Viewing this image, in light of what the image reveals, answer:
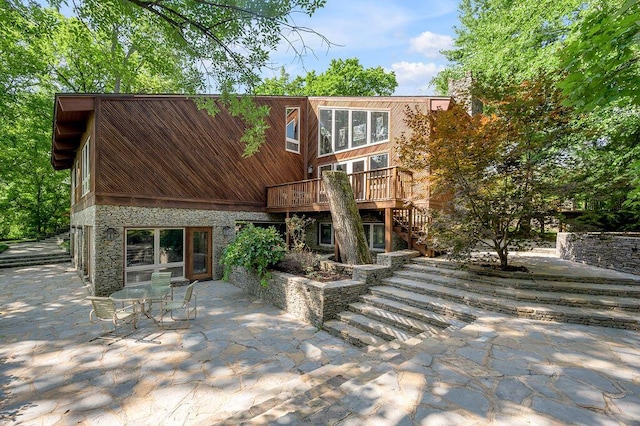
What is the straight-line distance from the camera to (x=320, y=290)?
19.8 feet

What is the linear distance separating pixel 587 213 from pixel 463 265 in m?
2.66

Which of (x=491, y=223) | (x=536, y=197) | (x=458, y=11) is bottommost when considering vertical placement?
(x=491, y=223)

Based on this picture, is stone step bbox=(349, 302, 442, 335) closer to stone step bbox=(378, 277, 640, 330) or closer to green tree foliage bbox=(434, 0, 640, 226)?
stone step bbox=(378, 277, 640, 330)

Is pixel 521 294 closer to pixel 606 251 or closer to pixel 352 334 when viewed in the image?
pixel 352 334

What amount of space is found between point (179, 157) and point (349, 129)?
6.82 m

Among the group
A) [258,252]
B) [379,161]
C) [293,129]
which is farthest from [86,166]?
[379,161]

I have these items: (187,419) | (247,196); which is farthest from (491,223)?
(247,196)

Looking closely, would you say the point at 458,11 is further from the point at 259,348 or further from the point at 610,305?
the point at 259,348

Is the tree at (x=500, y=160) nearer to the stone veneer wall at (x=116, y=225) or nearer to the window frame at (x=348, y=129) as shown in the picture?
the window frame at (x=348, y=129)

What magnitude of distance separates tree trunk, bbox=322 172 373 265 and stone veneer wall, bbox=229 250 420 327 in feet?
1.78

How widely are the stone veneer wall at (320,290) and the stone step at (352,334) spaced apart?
0.23m

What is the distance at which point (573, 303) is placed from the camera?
4961mm

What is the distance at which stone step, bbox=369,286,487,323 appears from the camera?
501 cm

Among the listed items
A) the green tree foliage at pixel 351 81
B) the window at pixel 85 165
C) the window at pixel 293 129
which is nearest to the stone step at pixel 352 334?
the window at pixel 293 129
